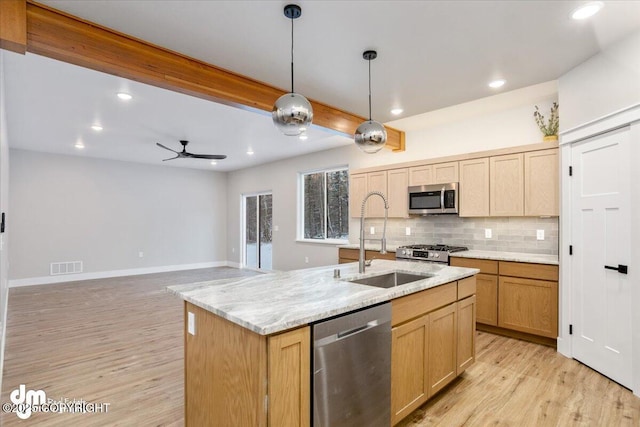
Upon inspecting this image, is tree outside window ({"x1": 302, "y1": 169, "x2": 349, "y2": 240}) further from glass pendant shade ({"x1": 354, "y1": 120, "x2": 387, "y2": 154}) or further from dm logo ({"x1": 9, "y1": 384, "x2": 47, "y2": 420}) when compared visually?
dm logo ({"x1": 9, "y1": 384, "x2": 47, "y2": 420})

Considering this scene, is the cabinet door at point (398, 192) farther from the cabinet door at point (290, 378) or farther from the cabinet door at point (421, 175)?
the cabinet door at point (290, 378)

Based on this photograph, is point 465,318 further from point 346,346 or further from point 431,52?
point 431,52

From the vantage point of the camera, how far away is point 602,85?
2.83m

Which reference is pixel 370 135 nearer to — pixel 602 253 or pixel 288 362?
pixel 288 362

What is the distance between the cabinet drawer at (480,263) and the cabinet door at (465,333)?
1.22 meters

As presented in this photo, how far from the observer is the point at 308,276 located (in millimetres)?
2414

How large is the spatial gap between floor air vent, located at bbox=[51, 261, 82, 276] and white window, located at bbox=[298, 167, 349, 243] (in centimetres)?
493

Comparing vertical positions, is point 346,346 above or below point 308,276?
below

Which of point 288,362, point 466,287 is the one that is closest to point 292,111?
point 288,362

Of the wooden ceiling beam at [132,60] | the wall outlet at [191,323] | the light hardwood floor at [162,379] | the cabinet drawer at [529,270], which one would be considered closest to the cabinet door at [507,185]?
the cabinet drawer at [529,270]

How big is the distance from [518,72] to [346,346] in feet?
10.1

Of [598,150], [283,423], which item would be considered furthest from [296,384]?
[598,150]

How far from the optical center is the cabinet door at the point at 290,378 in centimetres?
137

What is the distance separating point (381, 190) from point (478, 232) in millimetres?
1601
